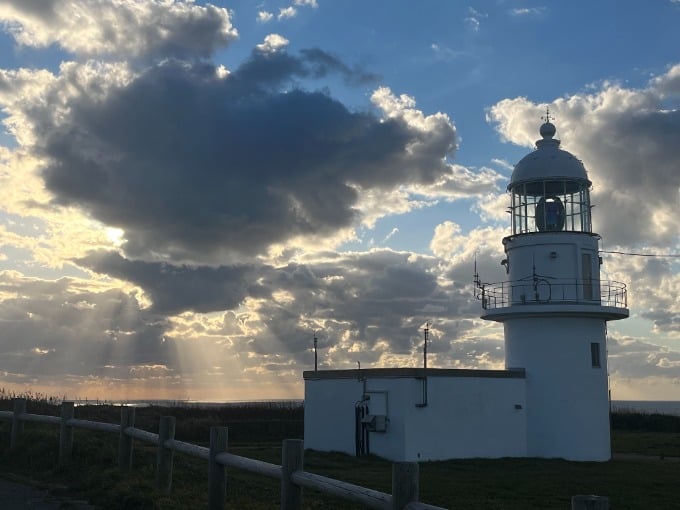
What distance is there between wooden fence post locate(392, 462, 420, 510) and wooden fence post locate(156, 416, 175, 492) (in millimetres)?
5211

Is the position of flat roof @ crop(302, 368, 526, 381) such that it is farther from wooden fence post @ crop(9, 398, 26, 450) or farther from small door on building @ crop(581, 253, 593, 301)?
wooden fence post @ crop(9, 398, 26, 450)

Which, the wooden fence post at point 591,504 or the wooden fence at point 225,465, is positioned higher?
the wooden fence post at point 591,504

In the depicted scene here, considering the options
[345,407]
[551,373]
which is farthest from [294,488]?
[551,373]

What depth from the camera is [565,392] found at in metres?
22.1

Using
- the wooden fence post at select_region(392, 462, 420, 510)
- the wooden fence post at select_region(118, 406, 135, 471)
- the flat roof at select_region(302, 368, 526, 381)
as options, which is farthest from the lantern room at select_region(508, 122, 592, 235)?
the wooden fence post at select_region(392, 462, 420, 510)

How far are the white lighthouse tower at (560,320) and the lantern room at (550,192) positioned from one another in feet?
0.10

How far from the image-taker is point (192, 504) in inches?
370

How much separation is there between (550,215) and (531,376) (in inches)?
187

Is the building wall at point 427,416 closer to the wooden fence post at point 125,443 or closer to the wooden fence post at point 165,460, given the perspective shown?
the wooden fence post at point 125,443

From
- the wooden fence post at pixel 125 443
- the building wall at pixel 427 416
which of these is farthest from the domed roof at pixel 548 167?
the wooden fence post at pixel 125 443

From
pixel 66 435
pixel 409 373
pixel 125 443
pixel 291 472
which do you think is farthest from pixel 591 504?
pixel 409 373

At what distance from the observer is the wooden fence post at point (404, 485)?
19.5 ft

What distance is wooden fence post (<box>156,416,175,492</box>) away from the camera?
10.5 metres

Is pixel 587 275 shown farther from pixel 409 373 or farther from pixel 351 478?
pixel 351 478
